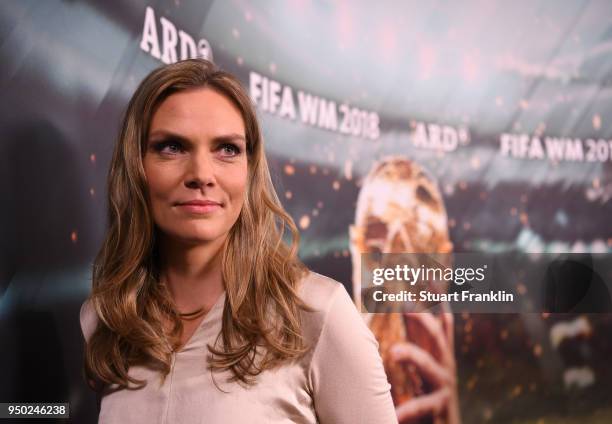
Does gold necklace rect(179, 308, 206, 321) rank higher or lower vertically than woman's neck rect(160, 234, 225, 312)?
lower

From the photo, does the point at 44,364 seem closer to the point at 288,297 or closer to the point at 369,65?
the point at 288,297

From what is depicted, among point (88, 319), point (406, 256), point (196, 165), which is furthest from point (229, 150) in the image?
point (406, 256)

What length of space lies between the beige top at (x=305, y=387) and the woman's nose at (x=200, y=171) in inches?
9.4

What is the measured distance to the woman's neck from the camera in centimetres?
126

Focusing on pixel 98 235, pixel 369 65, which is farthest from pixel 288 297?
pixel 369 65

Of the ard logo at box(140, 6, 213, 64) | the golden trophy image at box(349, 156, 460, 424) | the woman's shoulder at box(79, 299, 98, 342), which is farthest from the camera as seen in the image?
the golden trophy image at box(349, 156, 460, 424)

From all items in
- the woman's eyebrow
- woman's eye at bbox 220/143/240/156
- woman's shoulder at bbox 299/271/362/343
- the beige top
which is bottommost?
the beige top

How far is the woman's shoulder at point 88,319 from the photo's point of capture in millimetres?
1399

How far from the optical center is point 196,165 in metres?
1.22

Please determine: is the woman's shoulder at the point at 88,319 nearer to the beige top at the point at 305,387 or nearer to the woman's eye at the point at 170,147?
the beige top at the point at 305,387

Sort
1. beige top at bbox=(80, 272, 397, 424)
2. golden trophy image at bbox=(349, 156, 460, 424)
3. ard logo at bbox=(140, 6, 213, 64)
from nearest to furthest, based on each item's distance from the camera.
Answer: beige top at bbox=(80, 272, 397, 424) → ard logo at bbox=(140, 6, 213, 64) → golden trophy image at bbox=(349, 156, 460, 424)

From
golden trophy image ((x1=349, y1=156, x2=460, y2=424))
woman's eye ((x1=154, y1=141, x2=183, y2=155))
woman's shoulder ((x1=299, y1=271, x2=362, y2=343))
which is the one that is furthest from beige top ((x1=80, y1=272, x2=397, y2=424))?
golden trophy image ((x1=349, y1=156, x2=460, y2=424))

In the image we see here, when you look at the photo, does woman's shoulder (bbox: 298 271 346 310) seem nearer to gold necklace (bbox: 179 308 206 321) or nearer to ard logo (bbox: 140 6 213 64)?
gold necklace (bbox: 179 308 206 321)

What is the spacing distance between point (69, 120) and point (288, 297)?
777mm
